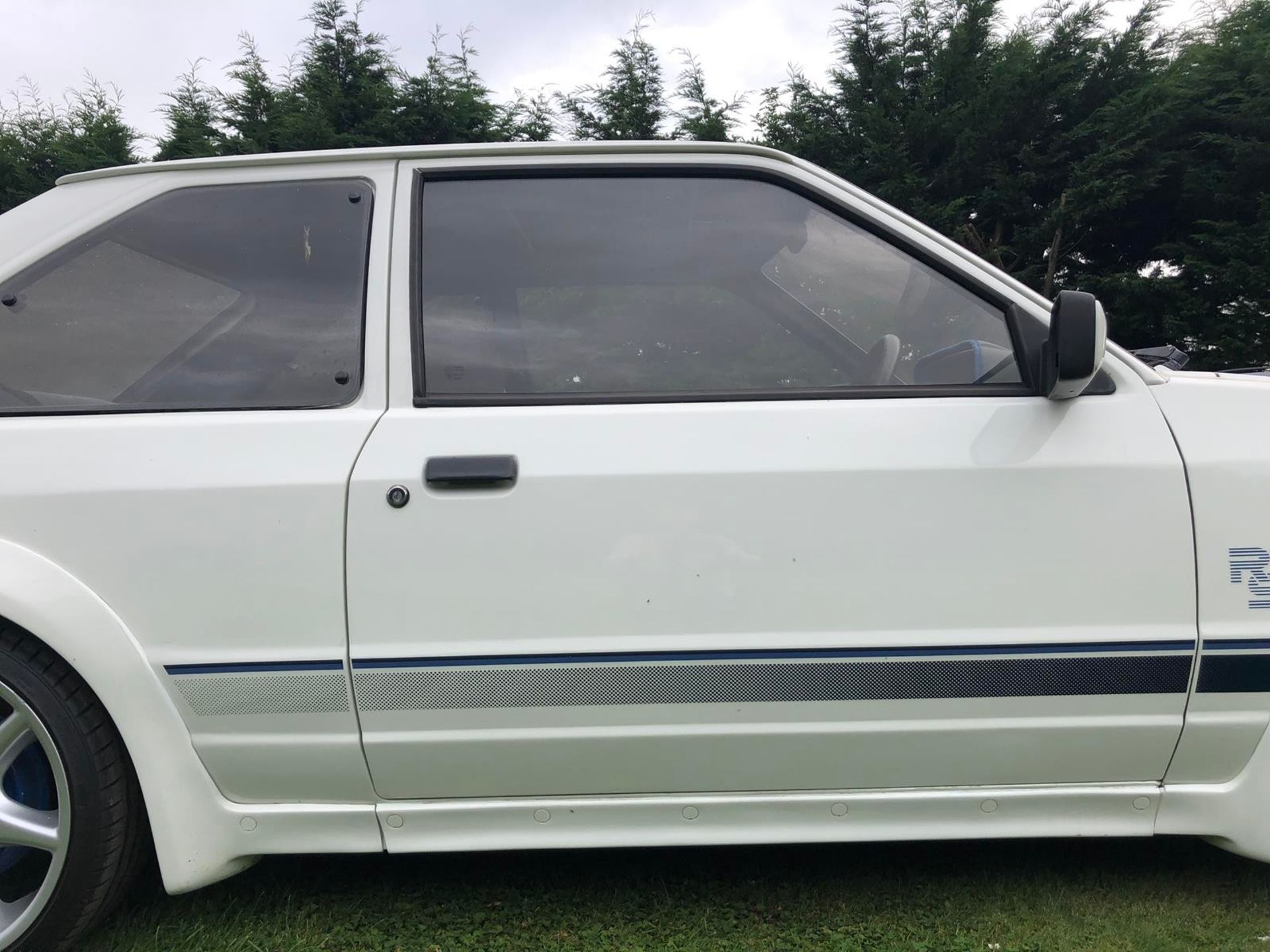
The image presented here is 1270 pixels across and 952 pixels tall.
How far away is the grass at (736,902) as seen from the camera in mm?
1829

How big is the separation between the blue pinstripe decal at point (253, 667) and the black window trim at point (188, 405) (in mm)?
521

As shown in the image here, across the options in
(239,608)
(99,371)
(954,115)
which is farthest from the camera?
(954,115)

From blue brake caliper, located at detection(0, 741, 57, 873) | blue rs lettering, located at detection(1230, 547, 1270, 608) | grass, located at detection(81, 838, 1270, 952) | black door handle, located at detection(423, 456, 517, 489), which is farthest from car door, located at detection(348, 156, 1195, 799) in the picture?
blue brake caliper, located at detection(0, 741, 57, 873)

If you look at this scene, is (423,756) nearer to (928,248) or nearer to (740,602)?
(740,602)

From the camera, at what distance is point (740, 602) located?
1685 mm

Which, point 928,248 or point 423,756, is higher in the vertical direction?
point 928,248

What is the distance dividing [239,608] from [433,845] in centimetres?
64

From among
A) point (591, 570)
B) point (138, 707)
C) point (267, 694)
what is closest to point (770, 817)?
point (591, 570)

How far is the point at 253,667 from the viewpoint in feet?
5.57

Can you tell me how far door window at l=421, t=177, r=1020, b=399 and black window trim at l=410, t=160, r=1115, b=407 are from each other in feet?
0.05

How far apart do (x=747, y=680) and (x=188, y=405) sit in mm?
1314

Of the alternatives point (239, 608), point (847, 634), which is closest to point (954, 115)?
point (847, 634)

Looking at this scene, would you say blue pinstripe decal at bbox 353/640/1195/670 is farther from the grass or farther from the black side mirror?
the grass

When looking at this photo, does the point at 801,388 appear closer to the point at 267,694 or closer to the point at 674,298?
the point at 674,298
